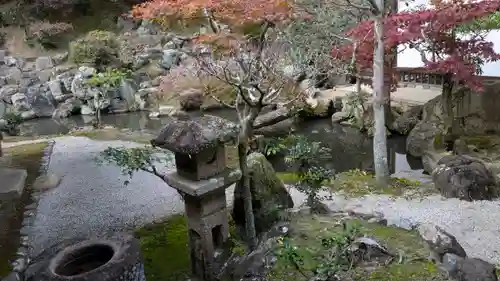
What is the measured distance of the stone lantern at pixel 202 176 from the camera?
3906 millimetres

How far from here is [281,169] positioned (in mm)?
9961

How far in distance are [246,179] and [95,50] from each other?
1534cm

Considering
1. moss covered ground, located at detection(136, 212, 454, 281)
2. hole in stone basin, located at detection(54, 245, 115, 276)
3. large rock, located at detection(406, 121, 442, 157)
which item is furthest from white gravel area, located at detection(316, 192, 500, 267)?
large rock, located at detection(406, 121, 442, 157)

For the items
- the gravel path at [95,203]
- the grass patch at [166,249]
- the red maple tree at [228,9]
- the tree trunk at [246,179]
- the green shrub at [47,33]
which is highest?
the green shrub at [47,33]

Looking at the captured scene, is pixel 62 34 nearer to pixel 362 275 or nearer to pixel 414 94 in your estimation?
pixel 414 94

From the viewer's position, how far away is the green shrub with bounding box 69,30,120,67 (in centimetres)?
1788

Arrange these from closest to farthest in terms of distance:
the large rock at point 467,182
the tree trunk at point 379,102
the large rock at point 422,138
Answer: the large rock at point 467,182
the tree trunk at point 379,102
the large rock at point 422,138

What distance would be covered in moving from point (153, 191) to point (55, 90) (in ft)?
38.5

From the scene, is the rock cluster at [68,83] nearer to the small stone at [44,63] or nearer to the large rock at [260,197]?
the small stone at [44,63]

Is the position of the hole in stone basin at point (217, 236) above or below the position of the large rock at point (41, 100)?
below

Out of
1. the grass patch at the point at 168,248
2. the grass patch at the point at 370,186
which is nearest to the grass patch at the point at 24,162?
the grass patch at the point at 168,248

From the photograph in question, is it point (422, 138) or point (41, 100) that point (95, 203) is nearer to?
point (422, 138)

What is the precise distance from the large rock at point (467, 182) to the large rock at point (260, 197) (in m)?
3.01

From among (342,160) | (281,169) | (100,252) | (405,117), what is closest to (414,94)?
(405,117)
